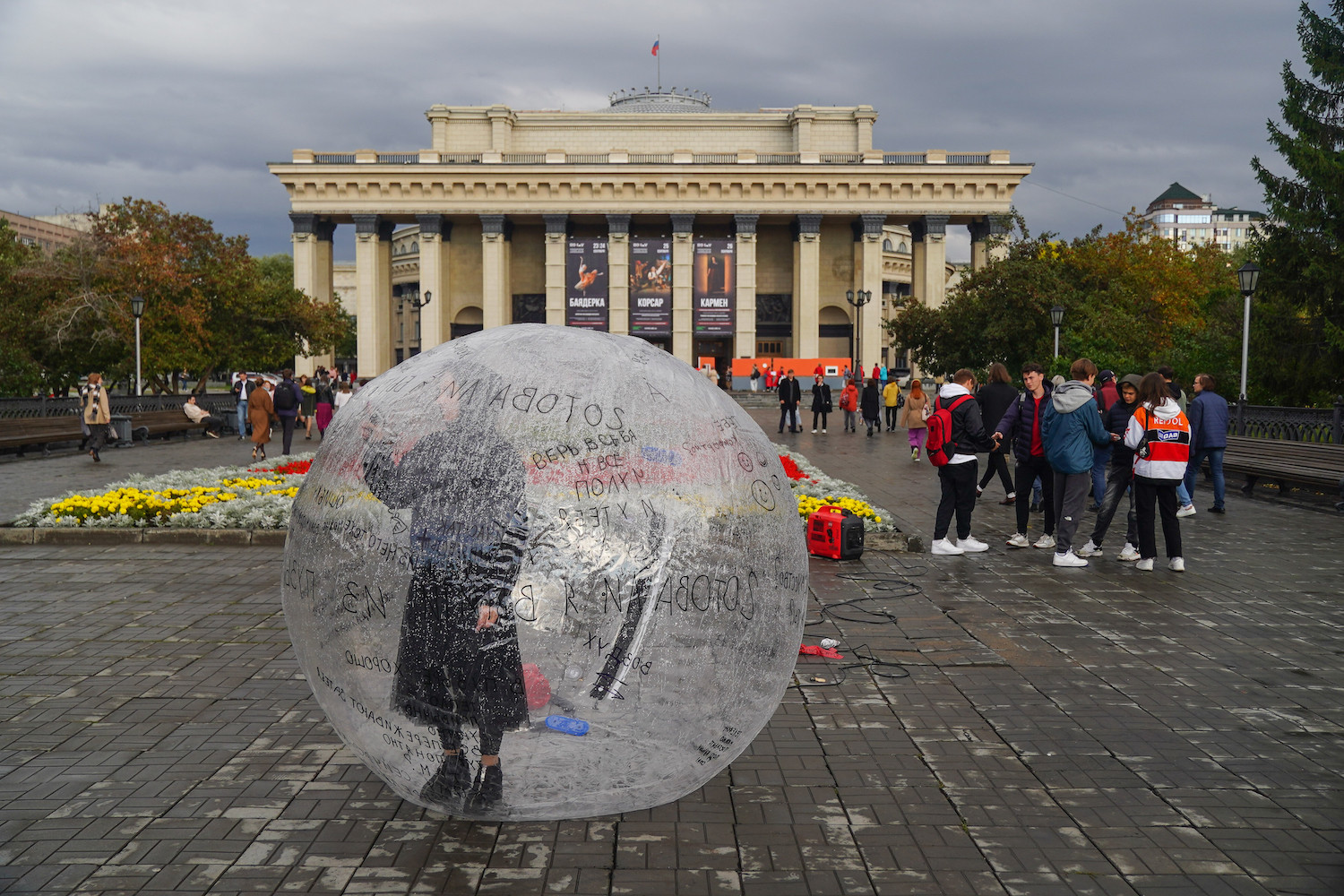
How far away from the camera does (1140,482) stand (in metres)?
9.09

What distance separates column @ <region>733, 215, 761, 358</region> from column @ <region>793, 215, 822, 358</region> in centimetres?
306

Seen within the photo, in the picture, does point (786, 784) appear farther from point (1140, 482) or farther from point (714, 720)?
point (1140, 482)

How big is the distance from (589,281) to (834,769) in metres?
57.2

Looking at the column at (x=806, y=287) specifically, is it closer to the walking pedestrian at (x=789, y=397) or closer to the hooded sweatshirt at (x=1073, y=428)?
the walking pedestrian at (x=789, y=397)

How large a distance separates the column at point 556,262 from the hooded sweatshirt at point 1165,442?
55.6 metres

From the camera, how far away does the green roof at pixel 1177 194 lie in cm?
16850

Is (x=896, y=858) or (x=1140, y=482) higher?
(x=1140, y=482)

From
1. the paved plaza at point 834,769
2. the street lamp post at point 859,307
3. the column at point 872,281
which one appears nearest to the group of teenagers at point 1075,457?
the paved plaza at point 834,769

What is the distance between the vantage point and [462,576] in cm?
326

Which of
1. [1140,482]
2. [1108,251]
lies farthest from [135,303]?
[1108,251]

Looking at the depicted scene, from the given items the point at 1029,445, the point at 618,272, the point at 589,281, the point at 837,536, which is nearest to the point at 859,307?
the point at 589,281

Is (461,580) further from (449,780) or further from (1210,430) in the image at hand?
(1210,430)

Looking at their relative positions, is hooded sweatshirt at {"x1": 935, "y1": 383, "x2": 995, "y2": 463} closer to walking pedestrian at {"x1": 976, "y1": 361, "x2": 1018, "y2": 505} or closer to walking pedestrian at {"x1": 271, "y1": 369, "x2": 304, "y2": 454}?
walking pedestrian at {"x1": 976, "y1": 361, "x2": 1018, "y2": 505}

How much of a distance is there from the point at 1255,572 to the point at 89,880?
9282 mm
